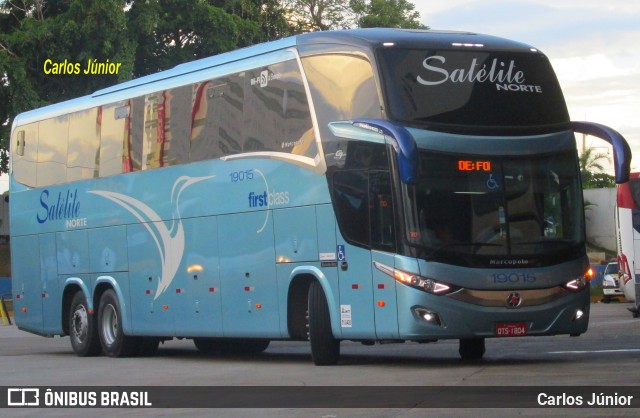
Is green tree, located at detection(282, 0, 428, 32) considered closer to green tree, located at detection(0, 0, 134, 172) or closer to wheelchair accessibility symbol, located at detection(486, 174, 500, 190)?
green tree, located at detection(0, 0, 134, 172)

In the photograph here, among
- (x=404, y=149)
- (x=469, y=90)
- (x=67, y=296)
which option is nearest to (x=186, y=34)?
(x=67, y=296)

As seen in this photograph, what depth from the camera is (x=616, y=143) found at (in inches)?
655

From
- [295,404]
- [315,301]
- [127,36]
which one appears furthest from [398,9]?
[295,404]

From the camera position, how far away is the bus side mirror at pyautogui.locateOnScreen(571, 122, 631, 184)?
16.3 metres

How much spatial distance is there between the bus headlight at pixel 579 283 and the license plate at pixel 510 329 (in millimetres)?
915

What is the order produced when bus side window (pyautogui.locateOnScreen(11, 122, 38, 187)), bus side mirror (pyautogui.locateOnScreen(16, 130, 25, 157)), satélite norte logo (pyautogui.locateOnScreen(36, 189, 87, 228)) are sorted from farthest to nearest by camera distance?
bus side mirror (pyautogui.locateOnScreen(16, 130, 25, 157))
bus side window (pyautogui.locateOnScreen(11, 122, 38, 187))
satélite norte logo (pyautogui.locateOnScreen(36, 189, 87, 228))

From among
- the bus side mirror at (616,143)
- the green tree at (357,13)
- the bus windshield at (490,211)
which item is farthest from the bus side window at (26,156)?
the green tree at (357,13)

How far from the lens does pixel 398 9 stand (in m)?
64.2

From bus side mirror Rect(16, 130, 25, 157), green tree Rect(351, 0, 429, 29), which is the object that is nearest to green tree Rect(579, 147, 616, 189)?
green tree Rect(351, 0, 429, 29)

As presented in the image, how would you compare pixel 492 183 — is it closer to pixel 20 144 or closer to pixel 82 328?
pixel 82 328

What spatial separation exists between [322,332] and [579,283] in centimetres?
339

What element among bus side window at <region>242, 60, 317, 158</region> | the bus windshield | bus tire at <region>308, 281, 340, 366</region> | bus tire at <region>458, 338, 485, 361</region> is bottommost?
bus tire at <region>458, 338, 485, 361</region>

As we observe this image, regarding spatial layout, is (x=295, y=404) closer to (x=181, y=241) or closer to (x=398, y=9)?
(x=181, y=241)

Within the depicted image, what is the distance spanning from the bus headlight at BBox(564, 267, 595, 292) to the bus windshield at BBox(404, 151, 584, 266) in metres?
0.34
